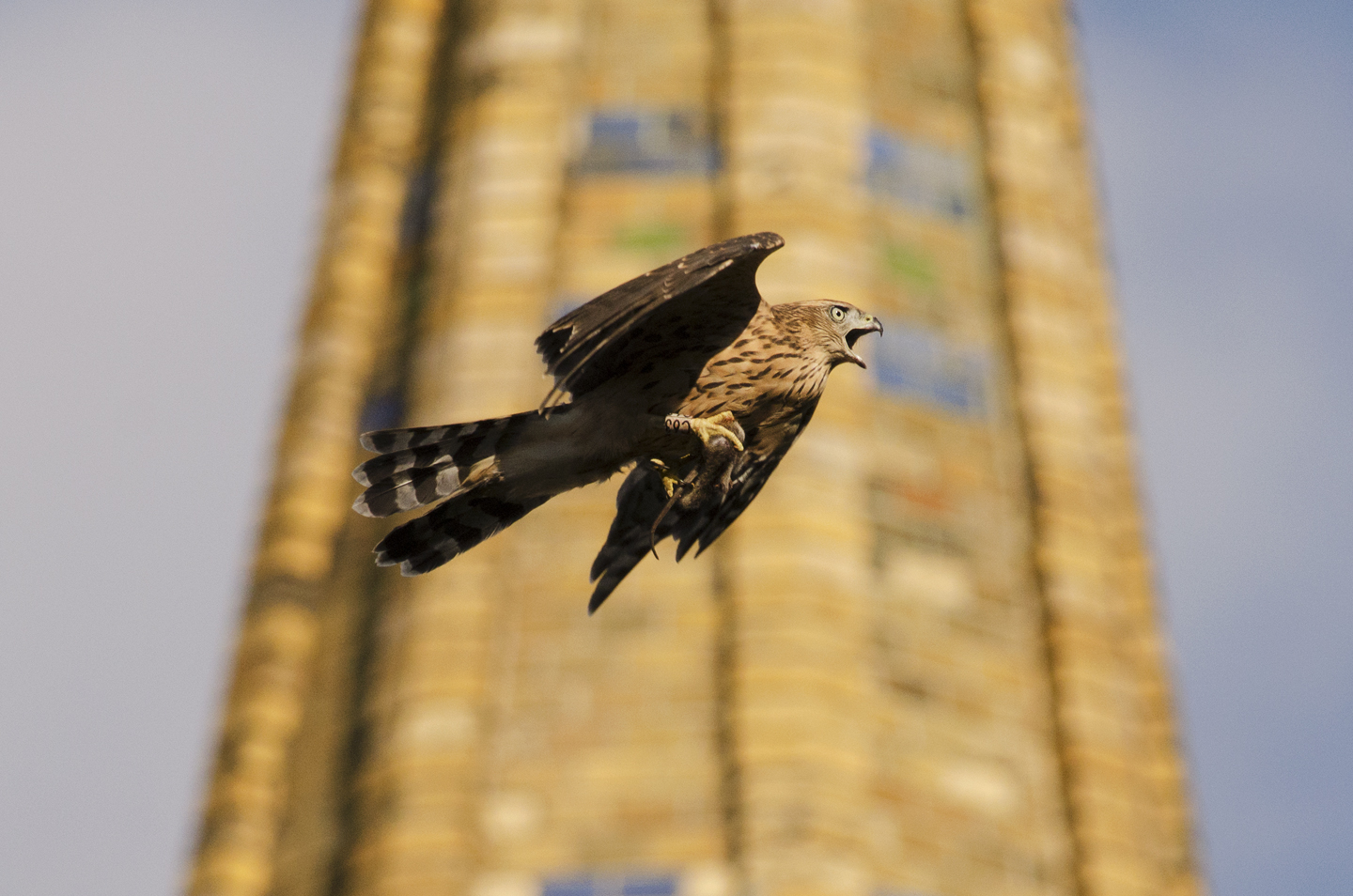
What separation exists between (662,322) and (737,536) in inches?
1041

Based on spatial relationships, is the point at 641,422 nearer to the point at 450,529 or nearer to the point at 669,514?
the point at 669,514

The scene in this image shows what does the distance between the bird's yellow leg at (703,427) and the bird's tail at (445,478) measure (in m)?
0.51

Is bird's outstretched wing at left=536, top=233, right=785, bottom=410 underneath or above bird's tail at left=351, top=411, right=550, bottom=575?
above

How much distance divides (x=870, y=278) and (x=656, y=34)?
623 cm

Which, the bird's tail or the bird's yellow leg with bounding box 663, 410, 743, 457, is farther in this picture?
the bird's tail

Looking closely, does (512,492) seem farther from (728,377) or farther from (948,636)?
(948,636)

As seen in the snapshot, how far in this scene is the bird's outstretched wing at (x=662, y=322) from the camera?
8008 millimetres

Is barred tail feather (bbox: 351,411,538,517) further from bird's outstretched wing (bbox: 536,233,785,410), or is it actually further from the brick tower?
the brick tower

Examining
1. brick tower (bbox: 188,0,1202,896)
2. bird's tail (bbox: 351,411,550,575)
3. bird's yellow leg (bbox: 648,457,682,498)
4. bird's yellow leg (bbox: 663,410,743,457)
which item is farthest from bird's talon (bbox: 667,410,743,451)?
brick tower (bbox: 188,0,1202,896)

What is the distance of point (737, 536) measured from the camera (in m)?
34.8

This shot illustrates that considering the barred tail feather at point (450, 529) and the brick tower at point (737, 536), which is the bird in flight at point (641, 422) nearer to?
the barred tail feather at point (450, 529)

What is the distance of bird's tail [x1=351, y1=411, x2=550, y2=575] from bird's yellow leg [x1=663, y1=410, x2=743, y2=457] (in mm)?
510

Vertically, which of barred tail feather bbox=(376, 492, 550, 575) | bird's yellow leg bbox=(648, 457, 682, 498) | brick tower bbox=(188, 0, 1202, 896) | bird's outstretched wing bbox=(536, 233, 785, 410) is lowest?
barred tail feather bbox=(376, 492, 550, 575)

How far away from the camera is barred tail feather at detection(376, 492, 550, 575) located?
28.1ft
